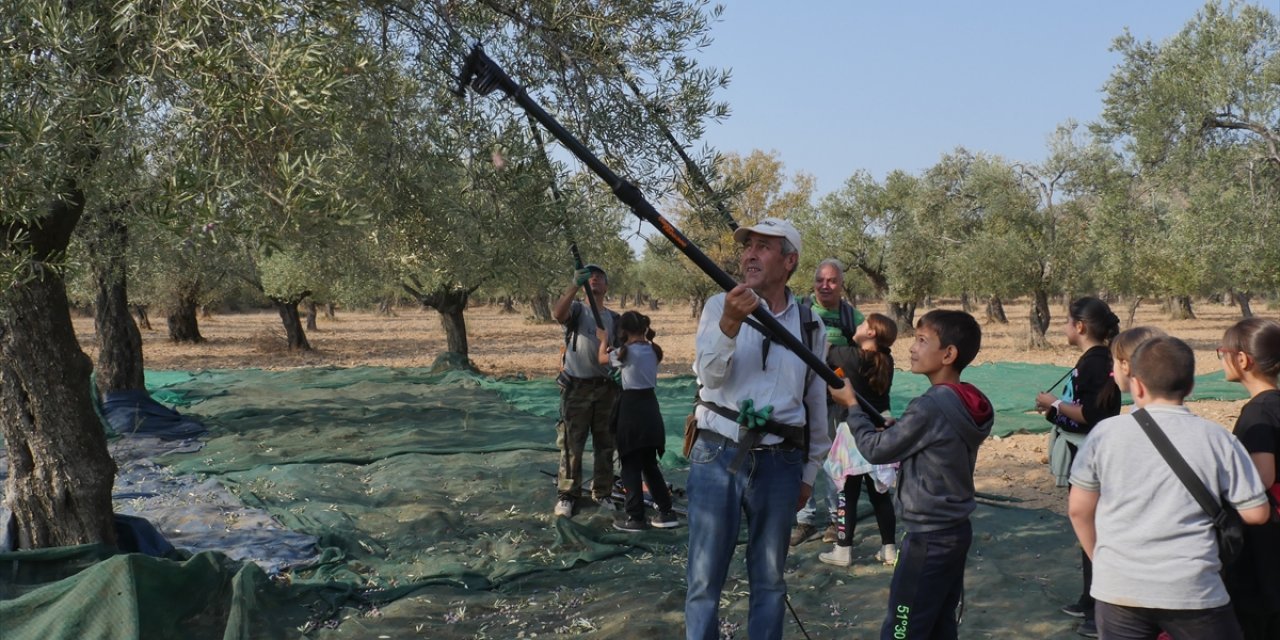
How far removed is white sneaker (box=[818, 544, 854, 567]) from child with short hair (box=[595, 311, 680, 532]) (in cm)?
142

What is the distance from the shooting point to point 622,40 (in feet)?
19.7

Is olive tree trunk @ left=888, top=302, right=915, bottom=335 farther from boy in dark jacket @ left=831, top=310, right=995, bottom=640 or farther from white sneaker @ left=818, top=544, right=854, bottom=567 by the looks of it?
boy in dark jacket @ left=831, top=310, right=995, bottom=640

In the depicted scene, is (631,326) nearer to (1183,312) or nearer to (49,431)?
(49,431)

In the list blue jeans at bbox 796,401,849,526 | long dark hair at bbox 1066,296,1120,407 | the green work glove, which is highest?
long dark hair at bbox 1066,296,1120,407

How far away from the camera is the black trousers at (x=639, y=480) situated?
284 inches

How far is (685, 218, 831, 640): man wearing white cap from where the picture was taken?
3.67 metres

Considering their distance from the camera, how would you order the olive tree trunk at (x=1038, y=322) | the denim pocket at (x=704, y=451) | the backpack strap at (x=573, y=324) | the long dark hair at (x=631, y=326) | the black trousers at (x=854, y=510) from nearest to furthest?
the denim pocket at (x=704, y=451)
the black trousers at (x=854, y=510)
the long dark hair at (x=631, y=326)
the backpack strap at (x=573, y=324)
the olive tree trunk at (x=1038, y=322)

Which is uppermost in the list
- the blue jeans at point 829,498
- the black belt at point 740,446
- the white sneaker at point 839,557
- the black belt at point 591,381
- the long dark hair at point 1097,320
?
the long dark hair at point 1097,320

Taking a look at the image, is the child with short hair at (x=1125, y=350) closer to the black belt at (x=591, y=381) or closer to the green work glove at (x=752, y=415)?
the green work glove at (x=752, y=415)

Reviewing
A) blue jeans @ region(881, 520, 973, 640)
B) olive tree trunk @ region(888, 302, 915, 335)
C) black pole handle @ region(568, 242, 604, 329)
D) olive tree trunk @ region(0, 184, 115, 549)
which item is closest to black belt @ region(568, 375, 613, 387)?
black pole handle @ region(568, 242, 604, 329)

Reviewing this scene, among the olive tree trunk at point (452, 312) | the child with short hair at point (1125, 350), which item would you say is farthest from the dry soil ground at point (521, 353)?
the child with short hair at point (1125, 350)

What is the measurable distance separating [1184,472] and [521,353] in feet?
92.1

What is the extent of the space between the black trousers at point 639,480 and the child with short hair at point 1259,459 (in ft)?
14.2

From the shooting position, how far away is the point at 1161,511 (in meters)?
3.05
